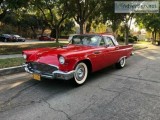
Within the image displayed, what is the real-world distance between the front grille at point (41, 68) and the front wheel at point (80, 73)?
2.25 feet

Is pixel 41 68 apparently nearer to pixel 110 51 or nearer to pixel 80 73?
pixel 80 73

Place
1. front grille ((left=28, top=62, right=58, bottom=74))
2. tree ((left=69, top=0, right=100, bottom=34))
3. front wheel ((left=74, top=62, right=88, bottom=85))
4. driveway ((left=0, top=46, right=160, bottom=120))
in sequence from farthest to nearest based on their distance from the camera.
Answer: tree ((left=69, top=0, right=100, bottom=34)), front wheel ((left=74, top=62, right=88, bottom=85)), front grille ((left=28, top=62, right=58, bottom=74)), driveway ((left=0, top=46, right=160, bottom=120))

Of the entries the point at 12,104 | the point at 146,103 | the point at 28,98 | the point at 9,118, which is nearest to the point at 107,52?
the point at 146,103

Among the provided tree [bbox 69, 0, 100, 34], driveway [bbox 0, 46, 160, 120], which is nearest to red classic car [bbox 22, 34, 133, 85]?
driveway [bbox 0, 46, 160, 120]

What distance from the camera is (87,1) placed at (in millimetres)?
17641

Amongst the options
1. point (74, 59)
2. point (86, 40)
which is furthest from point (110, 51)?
point (74, 59)

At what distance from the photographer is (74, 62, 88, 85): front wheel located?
18.4ft

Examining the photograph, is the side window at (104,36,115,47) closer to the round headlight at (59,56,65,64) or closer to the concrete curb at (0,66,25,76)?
the round headlight at (59,56,65,64)

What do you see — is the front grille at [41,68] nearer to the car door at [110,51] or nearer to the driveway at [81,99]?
→ the driveway at [81,99]

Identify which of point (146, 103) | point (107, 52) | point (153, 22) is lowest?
point (146, 103)

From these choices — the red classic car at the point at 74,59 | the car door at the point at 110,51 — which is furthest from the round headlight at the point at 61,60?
the car door at the point at 110,51

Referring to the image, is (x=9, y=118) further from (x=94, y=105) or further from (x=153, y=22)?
(x=153, y=22)

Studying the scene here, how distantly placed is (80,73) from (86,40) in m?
1.69

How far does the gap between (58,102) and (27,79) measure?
2219 millimetres
